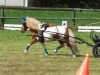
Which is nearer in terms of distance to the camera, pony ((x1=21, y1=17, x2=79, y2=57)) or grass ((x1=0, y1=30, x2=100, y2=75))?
grass ((x1=0, y1=30, x2=100, y2=75))

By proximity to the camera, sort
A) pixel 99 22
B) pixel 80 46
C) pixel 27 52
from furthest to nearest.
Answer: pixel 99 22 → pixel 80 46 → pixel 27 52

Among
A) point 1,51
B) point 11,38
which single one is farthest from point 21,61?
point 11,38

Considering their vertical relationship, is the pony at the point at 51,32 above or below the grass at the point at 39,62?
above

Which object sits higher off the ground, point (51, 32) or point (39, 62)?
point (51, 32)

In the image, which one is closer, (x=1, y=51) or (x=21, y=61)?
(x=21, y=61)

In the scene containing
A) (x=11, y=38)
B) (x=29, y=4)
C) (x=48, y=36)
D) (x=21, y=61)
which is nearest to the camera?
(x=21, y=61)

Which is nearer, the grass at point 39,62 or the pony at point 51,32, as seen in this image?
the grass at point 39,62

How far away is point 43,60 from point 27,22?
64.8 inches

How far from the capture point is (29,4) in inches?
2140

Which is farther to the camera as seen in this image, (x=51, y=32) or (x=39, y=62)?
(x=51, y=32)

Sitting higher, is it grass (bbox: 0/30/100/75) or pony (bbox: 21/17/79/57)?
pony (bbox: 21/17/79/57)

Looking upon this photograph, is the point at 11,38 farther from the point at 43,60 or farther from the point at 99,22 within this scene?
the point at 99,22

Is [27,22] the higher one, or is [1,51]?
[27,22]

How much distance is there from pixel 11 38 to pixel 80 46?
14.0ft
